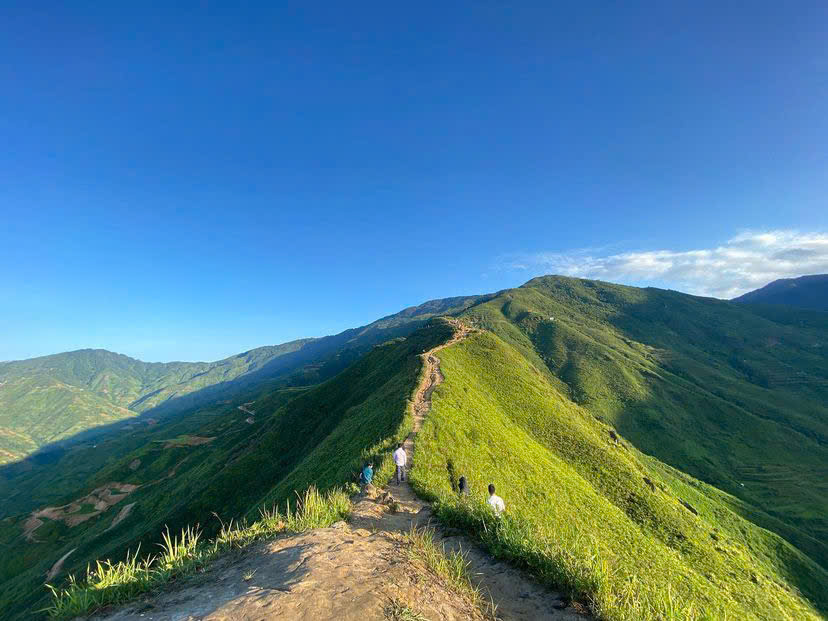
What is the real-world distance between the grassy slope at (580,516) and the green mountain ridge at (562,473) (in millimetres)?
129

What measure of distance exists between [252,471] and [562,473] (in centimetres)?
5362

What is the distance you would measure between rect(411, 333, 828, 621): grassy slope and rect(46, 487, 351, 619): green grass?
6.47 m

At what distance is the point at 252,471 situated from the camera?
6638 centimetres

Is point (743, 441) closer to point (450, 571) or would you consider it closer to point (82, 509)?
point (450, 571)

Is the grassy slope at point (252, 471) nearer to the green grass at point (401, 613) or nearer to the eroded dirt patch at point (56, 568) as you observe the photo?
the eroded dirt patch at point (56, 568)

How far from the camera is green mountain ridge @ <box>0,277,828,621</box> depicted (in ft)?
98.0

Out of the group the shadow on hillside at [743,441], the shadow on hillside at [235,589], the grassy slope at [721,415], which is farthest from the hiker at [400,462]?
the grassy slope at [721,415]

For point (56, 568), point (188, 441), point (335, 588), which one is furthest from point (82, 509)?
point (335, 588)

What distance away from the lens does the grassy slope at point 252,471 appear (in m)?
42.2

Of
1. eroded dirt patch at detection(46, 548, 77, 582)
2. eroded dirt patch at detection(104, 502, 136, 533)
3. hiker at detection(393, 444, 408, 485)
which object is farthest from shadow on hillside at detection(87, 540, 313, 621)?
eroded dirt patch at detection(104, 502, 136, 533)

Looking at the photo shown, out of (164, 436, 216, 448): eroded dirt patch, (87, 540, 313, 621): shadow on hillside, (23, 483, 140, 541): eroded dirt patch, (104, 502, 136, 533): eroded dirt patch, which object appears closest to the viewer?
(87, 540, 313, 621): shadow on hillside

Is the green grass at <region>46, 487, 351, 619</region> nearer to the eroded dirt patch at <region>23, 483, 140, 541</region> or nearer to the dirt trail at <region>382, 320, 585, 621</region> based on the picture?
the dirt trail at <region>382, 320, 585, 621</region>

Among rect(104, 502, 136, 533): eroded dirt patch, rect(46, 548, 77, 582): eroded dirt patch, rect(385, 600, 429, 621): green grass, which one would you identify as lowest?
rect(46, 548, 77, 582): eroded dirt patch

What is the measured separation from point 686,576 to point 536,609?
36494mm
